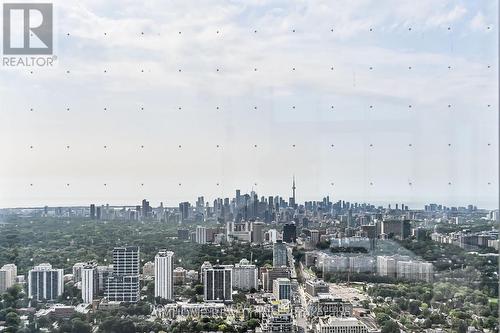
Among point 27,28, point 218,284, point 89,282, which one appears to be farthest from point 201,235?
point 27,28

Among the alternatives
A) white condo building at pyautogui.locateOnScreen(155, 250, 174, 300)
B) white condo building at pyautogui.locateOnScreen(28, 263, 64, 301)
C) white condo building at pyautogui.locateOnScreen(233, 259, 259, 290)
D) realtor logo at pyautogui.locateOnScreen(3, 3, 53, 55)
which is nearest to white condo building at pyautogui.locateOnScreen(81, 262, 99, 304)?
white condo building at pyautogui.locateOnScreen(28, 263, 64, 301)

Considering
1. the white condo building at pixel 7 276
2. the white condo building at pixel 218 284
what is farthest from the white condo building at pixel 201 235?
the white condo building at pixel 7 276

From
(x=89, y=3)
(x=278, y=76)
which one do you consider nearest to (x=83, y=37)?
(x=89, y=3)

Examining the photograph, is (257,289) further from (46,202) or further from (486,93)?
(486,93)

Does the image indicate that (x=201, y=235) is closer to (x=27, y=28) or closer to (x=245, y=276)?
(x=245, y=276)

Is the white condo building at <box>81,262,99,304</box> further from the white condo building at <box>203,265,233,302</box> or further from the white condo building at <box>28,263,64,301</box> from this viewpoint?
the white condo building at <box>203,265,233,302</box>

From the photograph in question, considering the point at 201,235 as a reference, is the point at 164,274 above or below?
below
